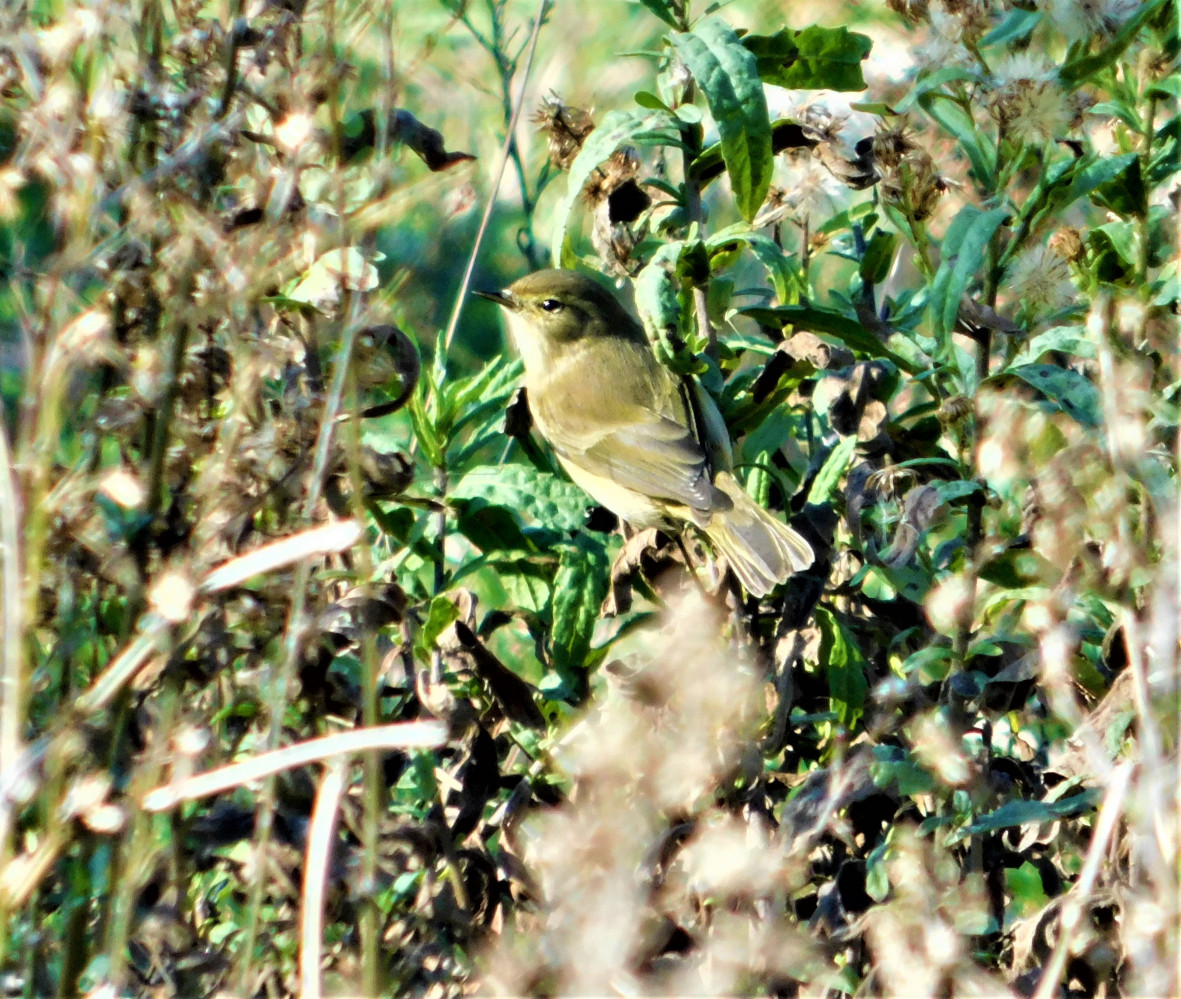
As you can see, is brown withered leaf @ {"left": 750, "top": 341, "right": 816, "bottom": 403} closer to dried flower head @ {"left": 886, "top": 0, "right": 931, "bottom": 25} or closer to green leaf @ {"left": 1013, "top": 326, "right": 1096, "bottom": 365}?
green leaf @ {"left": 1013, "top": 326, "right": 1096, "bottom": 365}

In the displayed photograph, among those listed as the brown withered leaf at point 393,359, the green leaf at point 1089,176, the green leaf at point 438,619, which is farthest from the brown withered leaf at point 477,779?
the green leaf at point 1089,176

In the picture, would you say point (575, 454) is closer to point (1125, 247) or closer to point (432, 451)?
point (432, 451)

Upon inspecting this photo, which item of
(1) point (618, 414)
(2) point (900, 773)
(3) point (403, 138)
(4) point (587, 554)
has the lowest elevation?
(1) point (618, 414)

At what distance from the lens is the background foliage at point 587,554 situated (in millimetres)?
1474

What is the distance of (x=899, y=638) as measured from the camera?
217cm

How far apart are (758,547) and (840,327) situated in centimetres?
55

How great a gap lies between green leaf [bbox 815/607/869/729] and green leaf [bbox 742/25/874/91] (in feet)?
2.72

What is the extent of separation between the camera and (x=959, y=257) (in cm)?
188

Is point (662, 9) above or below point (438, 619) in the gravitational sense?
above

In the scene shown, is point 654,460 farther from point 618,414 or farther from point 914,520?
point 914,520

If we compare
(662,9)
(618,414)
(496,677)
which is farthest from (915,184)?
(618,414)

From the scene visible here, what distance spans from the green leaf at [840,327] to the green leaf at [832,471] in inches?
5.6

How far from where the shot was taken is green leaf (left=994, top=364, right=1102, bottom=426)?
6.43ft

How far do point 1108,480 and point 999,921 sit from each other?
0.77 metres
